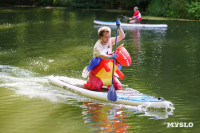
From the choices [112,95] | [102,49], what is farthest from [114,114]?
[102,49]

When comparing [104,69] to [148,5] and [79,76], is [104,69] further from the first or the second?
[148,5]

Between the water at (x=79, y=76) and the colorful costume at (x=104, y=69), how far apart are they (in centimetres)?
43

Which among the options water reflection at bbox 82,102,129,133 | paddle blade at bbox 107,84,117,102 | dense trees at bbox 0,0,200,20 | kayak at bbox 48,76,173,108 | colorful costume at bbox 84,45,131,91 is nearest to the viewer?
water reflection at bbox 82,102,129,133

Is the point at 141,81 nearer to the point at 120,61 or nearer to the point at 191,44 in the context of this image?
the point at 120,61

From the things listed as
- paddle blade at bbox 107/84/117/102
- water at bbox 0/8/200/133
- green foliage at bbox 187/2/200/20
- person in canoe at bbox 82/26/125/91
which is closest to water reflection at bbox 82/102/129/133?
water at bbox 0/8/200/133

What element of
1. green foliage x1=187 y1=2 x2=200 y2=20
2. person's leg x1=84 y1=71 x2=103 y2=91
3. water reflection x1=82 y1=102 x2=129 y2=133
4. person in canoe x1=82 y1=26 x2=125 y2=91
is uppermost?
green foliage x1=187 y1=2 x2=200 y2=20

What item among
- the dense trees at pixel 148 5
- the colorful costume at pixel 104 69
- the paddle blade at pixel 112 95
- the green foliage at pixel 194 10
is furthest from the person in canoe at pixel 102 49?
the dense trees at pixel 148 5

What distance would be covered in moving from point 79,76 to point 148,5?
2475 cm

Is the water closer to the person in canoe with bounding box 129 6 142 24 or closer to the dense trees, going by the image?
the person in canoe with bounding box 129 6 142 24

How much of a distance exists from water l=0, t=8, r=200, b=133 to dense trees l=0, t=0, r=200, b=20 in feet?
32.9

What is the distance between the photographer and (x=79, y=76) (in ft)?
30.6

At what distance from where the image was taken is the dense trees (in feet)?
85.8

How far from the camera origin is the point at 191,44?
14.7m

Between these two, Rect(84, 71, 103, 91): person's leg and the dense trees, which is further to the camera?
the dense trees
